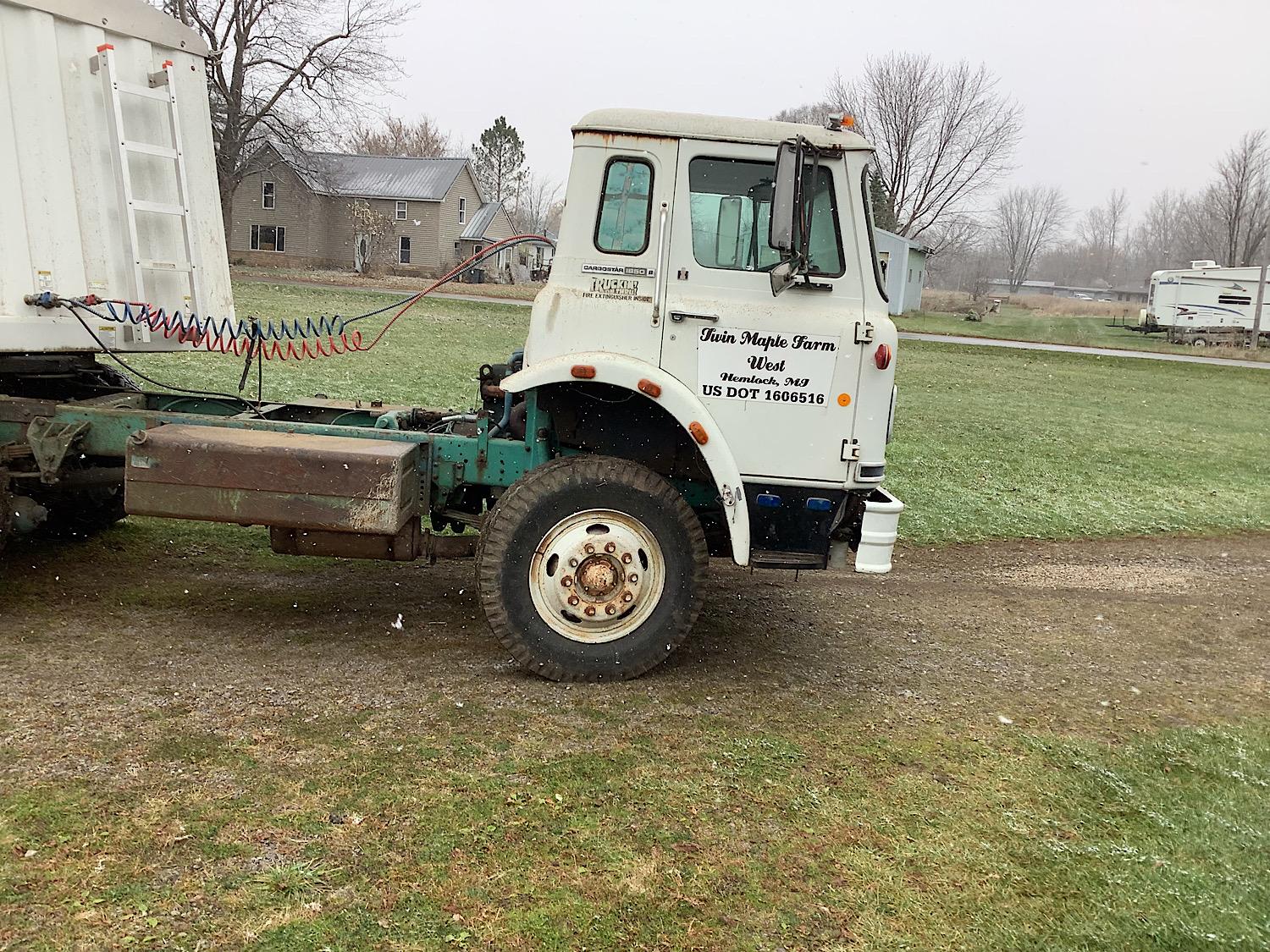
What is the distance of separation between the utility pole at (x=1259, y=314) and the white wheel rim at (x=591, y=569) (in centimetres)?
4029

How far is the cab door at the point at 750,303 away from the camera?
5.04m

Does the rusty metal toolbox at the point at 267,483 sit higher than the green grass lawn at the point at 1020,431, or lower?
higher

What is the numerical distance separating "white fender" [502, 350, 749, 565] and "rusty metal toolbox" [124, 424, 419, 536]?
2.72 feet

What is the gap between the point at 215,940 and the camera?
3025 millimetres

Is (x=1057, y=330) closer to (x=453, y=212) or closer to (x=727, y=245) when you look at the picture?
(x=453, y=212)

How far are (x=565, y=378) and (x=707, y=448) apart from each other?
2.60 feet

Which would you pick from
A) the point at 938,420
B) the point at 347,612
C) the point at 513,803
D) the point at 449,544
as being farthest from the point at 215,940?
the point at 938,420

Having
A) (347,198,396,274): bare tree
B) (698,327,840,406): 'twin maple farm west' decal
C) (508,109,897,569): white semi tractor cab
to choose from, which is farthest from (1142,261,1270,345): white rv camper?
(698,327,840,406): 'twin maple farm west' decal

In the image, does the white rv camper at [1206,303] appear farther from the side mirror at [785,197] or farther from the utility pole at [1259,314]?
the side mirror at [785,197]

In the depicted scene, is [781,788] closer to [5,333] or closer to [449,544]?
[449,544]

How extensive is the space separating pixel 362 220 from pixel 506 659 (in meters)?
54.1

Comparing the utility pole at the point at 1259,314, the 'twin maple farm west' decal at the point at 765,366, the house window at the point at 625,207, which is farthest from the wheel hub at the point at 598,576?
the utility pole at the point at 1259,314

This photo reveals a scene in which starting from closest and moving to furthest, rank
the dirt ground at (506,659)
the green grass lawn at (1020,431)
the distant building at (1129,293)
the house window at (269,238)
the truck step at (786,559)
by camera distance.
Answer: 1. the dirt ground at (506,659)
2. the truck step at (786,559)
3. the green grass lawn at (1020,431)
4. the house window at (269,238)
5. the distant building at (1129,293)

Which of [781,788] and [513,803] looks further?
[781,788]
